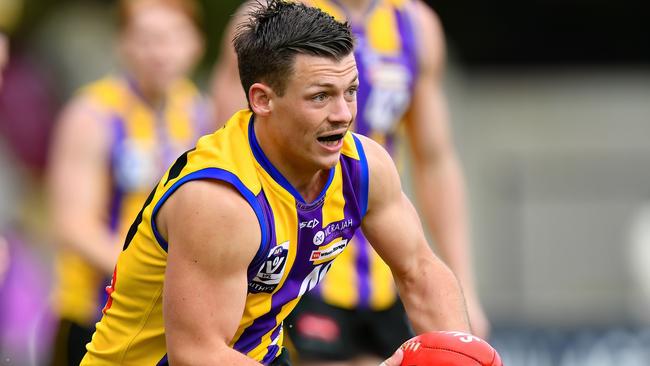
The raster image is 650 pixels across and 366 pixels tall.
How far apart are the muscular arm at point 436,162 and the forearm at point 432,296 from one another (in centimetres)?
168

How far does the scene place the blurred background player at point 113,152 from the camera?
8211mm

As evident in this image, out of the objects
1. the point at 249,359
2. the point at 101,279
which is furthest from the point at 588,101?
the point at 249,359

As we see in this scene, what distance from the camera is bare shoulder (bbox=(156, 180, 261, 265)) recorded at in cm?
485

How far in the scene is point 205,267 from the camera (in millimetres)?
4883

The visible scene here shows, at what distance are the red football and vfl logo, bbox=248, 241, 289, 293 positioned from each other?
0.49 meters

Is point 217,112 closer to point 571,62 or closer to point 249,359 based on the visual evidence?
point 249,359

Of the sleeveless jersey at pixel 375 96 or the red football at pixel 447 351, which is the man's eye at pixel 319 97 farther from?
the sleeveless jersey at pixel 375 96

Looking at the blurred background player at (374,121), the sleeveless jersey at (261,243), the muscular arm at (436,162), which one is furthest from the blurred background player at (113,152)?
the sleeveless jersey at (261,243)

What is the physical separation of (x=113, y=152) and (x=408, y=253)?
10.9ft

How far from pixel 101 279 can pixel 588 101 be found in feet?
33.9

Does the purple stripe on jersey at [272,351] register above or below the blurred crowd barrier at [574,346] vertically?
above

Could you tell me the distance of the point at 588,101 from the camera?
17.7 meters

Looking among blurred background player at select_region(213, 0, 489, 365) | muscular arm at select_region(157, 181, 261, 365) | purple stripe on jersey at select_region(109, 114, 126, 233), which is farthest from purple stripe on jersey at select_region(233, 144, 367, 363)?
purple stripe on jersey at select_region(109, 114, 126, 233)

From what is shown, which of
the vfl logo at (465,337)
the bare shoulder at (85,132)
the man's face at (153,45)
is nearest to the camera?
the vfl logo at (465,337)
